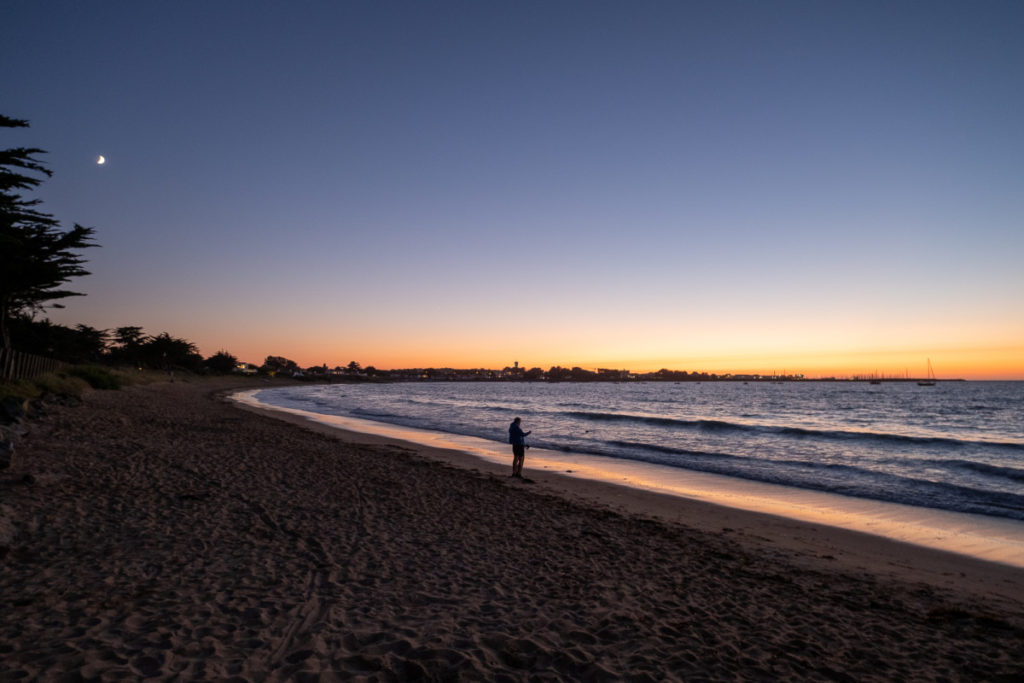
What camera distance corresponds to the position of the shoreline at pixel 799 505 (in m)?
11.3

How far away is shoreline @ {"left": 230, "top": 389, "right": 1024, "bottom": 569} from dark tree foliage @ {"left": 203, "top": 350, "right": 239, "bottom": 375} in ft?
423

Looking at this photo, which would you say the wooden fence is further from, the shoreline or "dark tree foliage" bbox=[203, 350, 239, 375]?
"dark tree foliage" bbox=[203, 350, 239, 375]

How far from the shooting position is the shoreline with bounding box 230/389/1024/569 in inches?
444

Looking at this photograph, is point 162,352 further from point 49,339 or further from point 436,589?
point 436,589

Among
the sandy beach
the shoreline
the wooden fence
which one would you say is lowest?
the shoreline

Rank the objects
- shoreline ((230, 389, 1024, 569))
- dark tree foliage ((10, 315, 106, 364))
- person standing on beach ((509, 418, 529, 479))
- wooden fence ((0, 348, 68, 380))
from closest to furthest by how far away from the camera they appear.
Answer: shoreline ((230, 389, 1024, 569)), person standing on beach ((509, 418, 529, 479)), wooden fence ((0, 348, 68, 380)), dark tree foliage ((10, 315, 106, 364))

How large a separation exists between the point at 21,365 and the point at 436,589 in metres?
27.9

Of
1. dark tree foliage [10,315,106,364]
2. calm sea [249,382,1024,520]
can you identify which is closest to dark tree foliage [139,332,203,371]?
dark tree foliage [10,315,106,364]

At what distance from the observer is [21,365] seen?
80.6 ft

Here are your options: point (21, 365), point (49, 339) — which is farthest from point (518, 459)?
point (49, 339)

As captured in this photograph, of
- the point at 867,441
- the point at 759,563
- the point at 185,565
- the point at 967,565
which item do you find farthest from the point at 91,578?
the point at 867,441

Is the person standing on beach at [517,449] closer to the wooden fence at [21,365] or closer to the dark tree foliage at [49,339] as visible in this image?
the wooden fence at [21,365]

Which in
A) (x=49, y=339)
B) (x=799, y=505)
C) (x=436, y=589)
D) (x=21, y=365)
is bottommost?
(x=799, y=505)

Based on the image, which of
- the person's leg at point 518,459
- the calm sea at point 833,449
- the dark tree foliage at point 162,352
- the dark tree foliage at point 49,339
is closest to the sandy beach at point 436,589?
the person's leg at point 518,459
